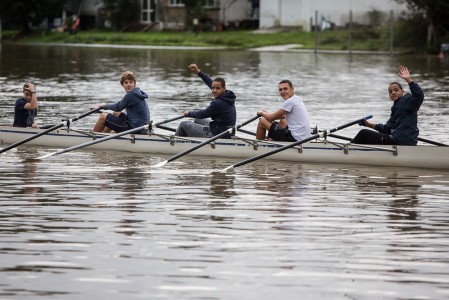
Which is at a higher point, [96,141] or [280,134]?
[280,134]

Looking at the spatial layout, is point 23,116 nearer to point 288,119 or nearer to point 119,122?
point 119,122

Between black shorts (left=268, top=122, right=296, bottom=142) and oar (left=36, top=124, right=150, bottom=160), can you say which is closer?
black shorts (left=268, top=122, right=296, bottom=142)

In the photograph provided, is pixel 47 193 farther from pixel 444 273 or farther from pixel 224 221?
pixel 444 273

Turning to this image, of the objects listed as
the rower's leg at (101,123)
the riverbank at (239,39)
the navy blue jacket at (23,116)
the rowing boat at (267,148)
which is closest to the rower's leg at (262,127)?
the rowing boat at (267,148)

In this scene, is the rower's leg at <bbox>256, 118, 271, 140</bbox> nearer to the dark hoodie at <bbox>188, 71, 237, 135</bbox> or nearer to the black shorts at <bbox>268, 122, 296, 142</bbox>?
the black shorts at <bbox>268, 122, 296, 142</bbox>

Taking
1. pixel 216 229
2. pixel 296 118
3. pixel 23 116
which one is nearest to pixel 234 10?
pixel 23 116

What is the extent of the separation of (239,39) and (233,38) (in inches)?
22.7

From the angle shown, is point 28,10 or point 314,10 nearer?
point 314,10

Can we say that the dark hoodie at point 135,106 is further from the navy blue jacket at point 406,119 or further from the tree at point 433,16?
the tree at point 433,16

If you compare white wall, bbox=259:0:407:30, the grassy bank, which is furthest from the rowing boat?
white wall, bbox=259:0:407:30

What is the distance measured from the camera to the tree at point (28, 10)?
82.8 metres

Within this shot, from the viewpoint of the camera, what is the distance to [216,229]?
12.9 meters

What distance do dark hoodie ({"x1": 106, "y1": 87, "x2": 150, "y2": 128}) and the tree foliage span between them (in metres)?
62.5

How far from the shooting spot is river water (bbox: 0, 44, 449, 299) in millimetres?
10383
